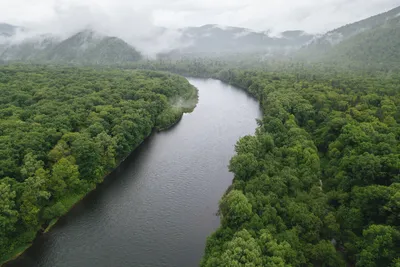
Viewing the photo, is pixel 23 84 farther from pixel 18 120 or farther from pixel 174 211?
pixel 174 211

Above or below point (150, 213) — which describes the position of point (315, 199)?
above

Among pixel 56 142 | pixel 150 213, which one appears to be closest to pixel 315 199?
pixel 150 213

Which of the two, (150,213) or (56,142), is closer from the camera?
(150,213)

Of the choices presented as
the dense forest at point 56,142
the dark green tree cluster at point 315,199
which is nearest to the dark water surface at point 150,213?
the dense forest at point 56,142

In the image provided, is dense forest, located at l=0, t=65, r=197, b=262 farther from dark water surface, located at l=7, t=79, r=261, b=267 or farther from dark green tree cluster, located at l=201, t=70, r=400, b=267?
dark green tree cluster, located at l=201, t=70, r=400, b=267

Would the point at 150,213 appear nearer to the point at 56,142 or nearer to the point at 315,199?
the point at 56,142

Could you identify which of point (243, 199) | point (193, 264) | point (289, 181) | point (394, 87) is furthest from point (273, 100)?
point (193, 264)
